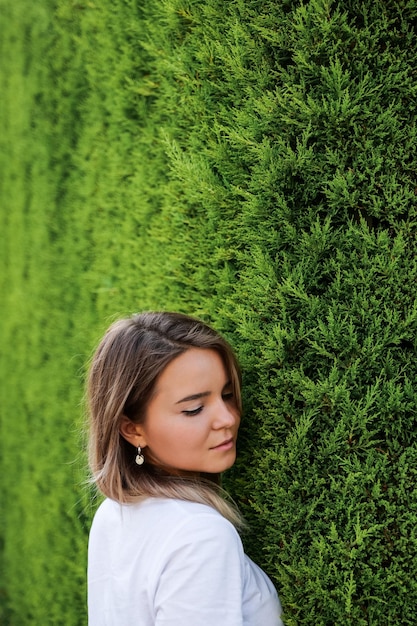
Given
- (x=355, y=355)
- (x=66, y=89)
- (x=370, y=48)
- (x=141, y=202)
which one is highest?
(x=66, y=89)

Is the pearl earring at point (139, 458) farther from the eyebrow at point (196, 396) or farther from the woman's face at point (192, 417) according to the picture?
the eyebrow at point (196, 396)

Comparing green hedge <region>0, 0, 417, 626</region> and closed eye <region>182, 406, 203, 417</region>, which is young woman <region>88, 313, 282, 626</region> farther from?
green hedge <region>0, 0, 417, 626</region>

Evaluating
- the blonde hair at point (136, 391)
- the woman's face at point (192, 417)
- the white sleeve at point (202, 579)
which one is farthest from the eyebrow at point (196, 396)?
the white sleeve at point (202, 579)

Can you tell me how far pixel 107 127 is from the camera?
4.36 metres

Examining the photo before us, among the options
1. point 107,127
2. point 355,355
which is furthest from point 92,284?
point 355,355

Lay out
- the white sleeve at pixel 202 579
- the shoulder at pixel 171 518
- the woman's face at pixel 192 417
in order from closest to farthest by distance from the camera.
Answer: the white sleeve at pixel 202 579
the shoulder at pixel 171 518
the woman's face at pixel 192 417

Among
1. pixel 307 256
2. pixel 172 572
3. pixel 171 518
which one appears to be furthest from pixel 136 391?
pixel 307 256

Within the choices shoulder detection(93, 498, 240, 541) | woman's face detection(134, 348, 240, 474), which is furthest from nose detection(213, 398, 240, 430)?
shoulder detection(93, 498, 240, 541)

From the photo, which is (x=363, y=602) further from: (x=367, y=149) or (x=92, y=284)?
(x=92, y=284)

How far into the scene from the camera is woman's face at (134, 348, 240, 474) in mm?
2555

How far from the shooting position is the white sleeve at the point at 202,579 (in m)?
2.26

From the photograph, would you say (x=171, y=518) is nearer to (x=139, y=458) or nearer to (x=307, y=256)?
(x=139, y=458)

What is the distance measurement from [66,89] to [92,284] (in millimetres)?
1303

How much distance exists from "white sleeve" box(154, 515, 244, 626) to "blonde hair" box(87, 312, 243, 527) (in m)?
0.24
